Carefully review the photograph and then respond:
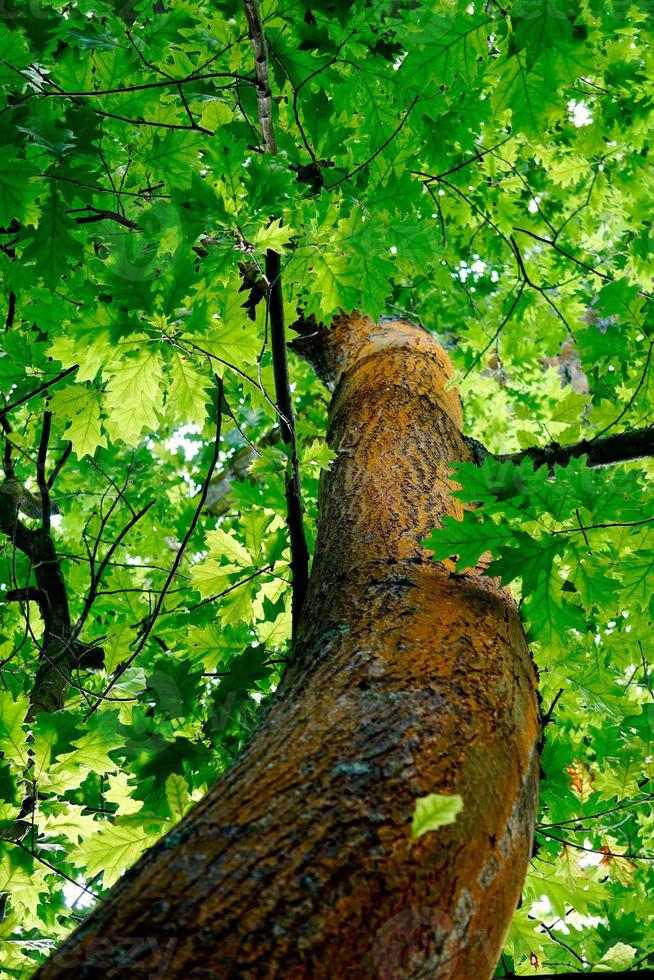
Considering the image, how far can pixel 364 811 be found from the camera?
79 cm

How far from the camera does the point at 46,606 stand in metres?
2.88

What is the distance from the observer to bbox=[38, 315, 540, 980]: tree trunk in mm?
659

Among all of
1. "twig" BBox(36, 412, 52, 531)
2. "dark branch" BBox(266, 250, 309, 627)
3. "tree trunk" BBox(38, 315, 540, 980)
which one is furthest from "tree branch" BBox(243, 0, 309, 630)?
"twig" BBox(36, 412, 52, 531)

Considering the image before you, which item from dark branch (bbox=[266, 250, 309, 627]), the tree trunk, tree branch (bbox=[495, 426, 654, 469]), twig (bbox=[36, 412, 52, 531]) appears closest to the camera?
the tree trunk

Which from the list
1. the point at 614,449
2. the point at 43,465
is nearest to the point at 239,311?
the point at 614,449

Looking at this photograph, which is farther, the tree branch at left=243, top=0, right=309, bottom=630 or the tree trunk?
the tree branch at left=243, top=0, right=309, bottom=630

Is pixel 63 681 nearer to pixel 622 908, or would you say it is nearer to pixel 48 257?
pixel 48 257

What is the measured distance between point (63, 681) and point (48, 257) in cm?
168

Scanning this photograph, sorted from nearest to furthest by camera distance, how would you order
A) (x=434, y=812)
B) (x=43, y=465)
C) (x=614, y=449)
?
(x=434, y=812)
(x=614, y=449)
(x=43, y=465)

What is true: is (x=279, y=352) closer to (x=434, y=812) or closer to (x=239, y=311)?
(x=239, y=311)

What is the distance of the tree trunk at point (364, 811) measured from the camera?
2.16ft

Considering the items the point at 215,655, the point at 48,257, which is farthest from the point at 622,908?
the point at 48,257

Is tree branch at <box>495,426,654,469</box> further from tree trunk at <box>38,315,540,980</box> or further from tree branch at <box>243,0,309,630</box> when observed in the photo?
tree trunk at <box>38,315,540,980</box>

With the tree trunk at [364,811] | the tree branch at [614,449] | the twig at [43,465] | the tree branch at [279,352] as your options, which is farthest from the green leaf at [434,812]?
the twig at [43,465]
